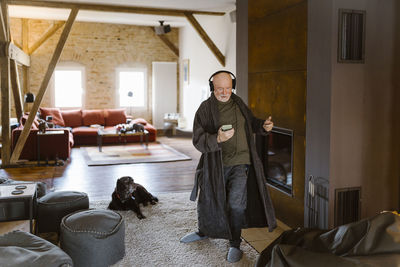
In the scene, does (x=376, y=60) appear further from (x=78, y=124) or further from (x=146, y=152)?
(x=78, y=124)

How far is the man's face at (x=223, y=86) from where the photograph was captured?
3279 millimetres

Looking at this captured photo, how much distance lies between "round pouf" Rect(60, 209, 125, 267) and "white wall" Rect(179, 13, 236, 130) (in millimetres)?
6198

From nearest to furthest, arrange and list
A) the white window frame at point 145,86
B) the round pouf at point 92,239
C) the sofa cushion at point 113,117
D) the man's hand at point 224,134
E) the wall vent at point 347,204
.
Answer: the man's hand at point 224,134, the round pouf at point 92,239, the wall vent at point 347,204, the sofa cushion at point 113,117, the white window frame at point 145,86

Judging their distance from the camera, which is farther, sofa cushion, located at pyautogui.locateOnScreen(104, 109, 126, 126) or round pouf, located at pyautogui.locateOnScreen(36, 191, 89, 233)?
sofa cushion, located at pyautogui.locateOnScreen(104, 109, 126, 126)

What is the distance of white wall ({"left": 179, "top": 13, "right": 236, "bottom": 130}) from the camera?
9.28 m

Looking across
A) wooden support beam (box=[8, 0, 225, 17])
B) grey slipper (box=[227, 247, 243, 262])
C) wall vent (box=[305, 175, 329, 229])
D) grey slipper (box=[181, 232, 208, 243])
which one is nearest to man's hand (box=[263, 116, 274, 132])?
wall vent (box=[305, 175, 329, 229])

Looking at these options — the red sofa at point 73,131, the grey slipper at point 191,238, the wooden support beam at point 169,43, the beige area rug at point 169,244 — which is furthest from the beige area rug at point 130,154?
the grey slipper at point 191,238

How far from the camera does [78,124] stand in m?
11.5

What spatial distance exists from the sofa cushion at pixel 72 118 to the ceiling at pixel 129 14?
8.50 feet

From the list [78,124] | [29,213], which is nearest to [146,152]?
[78,124]

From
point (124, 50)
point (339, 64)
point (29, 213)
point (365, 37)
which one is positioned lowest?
point (29, 213)

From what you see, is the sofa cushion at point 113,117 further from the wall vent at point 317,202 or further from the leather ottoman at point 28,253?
the leather ottoman at point 28,253

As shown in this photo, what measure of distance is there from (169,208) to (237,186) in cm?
176

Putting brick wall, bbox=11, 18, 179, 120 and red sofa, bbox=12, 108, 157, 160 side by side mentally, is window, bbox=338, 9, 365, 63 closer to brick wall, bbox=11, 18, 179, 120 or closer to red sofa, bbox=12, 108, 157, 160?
red sofa, bbox=12, 108, 157, 160
